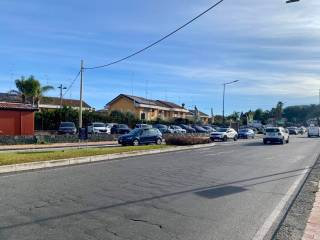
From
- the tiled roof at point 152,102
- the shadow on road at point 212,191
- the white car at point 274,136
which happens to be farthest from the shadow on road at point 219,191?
the tiled roof at point 152,102

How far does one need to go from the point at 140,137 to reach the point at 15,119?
510 inches

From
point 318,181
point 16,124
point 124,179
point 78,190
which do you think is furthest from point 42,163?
point 16,124

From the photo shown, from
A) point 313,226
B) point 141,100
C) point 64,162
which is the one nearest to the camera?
point 313,226

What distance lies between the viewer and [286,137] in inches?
1741

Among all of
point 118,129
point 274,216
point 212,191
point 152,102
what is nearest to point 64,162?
point 212,191

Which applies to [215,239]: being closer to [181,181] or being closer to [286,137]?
[181,181]

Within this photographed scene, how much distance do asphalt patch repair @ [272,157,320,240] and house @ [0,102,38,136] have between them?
3175 centimetres

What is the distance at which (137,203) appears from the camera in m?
9.59

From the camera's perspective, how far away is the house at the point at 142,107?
88375 mm

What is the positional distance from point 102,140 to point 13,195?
34.5 meters

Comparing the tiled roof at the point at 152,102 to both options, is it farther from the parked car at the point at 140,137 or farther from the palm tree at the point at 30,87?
the parked car at the point at 140,137

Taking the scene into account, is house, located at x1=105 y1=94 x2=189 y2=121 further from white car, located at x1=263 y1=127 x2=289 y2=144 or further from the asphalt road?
the asphalt road

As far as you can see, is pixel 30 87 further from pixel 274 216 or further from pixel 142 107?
pixel 274 216

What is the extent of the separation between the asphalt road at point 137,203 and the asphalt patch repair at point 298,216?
0.37m
